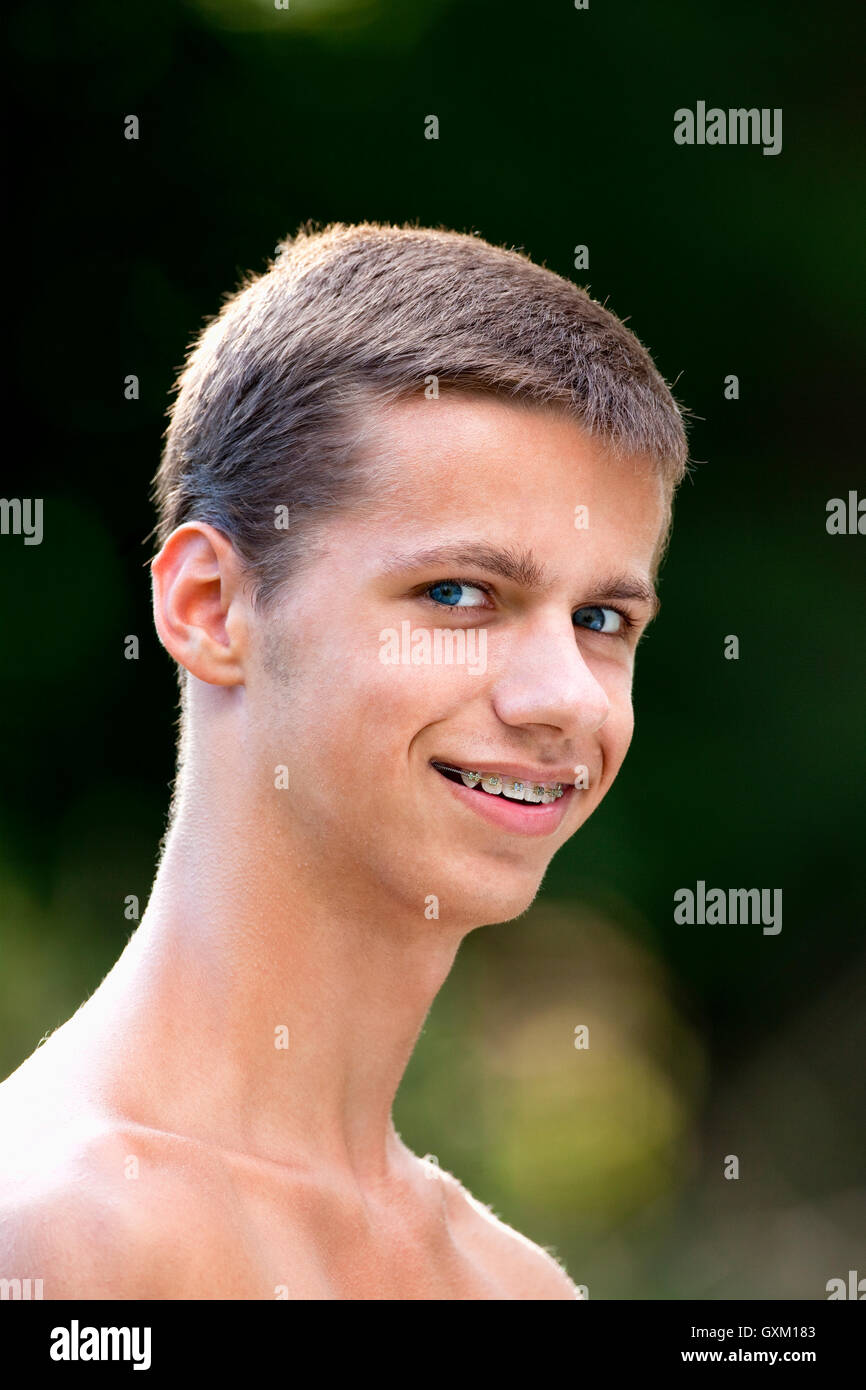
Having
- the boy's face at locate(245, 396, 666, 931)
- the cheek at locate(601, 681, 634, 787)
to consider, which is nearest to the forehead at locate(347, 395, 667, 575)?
the boy's face at locate(245, 396, 666, 931)

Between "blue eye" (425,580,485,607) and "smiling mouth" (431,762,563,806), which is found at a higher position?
"blue eye" (425,580,485,607)

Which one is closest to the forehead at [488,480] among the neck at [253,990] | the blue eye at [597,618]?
the blue eye at [597,618]

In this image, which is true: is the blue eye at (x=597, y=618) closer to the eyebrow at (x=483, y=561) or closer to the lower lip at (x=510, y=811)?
the eyebrow at (x=483, y=561)

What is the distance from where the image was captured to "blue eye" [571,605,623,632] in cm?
283

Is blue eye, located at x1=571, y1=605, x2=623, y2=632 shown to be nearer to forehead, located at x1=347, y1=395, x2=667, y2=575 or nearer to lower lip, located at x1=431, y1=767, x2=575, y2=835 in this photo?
forehead, located at x1=347, y1=395, x2=667, y2=575

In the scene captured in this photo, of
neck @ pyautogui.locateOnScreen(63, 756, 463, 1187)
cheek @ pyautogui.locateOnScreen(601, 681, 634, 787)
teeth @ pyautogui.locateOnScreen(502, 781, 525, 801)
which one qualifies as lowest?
neck @ pyautogui.locateOnScreen(63, 756, 463, 1187)

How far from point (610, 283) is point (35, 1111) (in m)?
6.35

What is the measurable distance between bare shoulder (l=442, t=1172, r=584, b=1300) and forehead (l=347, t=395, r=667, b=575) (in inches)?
57.9

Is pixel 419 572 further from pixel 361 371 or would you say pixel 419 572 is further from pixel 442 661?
pixel 361 371

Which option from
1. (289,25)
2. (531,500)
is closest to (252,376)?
(531,500)

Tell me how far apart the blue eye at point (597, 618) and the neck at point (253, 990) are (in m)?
0.60

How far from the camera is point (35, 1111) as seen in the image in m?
2.54

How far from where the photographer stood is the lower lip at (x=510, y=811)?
2.69 metres

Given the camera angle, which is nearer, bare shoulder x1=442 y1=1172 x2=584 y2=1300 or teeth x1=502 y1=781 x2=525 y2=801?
teeth x1=502 y1=781 x2=525 y2=801
